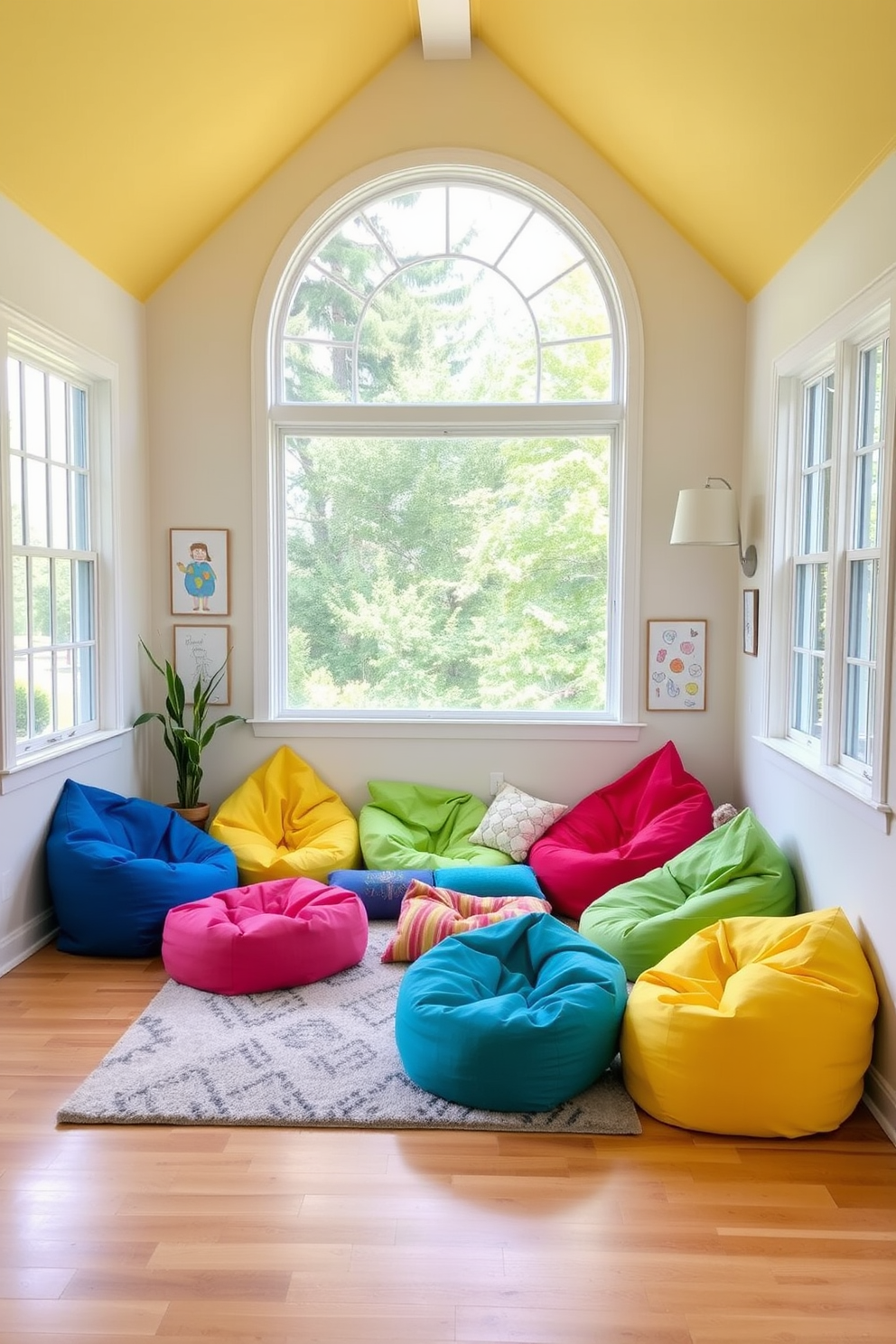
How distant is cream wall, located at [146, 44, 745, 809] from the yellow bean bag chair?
13 centimetres

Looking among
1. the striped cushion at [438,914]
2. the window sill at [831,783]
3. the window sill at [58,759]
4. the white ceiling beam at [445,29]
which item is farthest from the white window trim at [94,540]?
the window sill at [831,783]

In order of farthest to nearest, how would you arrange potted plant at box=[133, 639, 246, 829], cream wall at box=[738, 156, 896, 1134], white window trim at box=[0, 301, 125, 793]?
1. potted plant at box=[133, 639, 246, 829]
2. white window trim at box=[0, 301, 125, 793]
3. cream wall at box=[738, 156, 896, 1134]

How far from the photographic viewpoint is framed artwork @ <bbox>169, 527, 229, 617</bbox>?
4.82 metres

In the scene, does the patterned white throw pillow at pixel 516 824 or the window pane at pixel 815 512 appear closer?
the window pane at pixel 815 512

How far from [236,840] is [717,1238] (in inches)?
109

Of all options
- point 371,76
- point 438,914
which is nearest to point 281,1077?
point 438,914

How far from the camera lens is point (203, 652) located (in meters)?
4.87

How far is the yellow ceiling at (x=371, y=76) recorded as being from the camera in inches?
116

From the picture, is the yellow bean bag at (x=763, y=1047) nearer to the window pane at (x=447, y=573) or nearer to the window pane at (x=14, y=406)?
the window pane at (x=447, y=573)

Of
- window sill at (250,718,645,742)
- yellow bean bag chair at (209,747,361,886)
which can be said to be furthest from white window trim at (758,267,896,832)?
yellow bean bag chair at (209,747,361,886)

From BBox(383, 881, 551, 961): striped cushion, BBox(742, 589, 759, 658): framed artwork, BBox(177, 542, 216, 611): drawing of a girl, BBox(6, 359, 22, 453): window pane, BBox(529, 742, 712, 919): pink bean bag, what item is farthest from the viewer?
BBox(177, 542, 216, 611): drawing of a girl

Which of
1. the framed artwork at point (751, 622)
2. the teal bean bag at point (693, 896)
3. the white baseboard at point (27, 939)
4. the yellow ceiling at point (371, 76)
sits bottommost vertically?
the white baseboard at point (27, 939)

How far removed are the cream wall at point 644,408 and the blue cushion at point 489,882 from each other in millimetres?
695

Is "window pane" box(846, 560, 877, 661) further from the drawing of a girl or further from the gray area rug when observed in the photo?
the drawing of a girl
